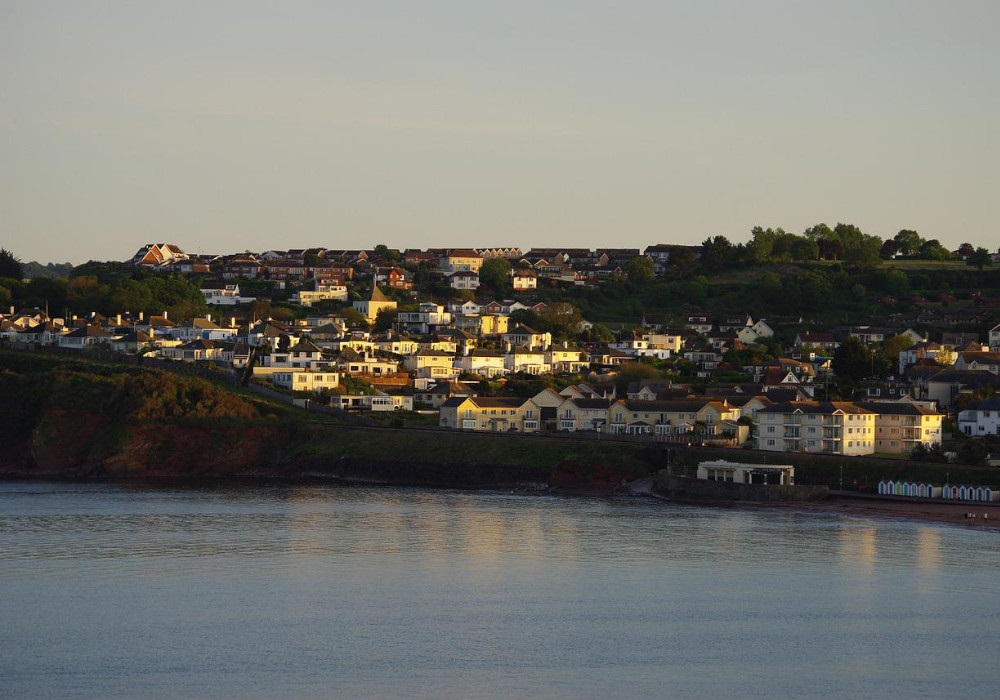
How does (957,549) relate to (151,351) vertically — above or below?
below

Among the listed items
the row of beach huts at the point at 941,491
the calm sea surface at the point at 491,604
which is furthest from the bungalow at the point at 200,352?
the row of beach huts at the point at 941,491

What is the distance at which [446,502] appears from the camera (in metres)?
54.4

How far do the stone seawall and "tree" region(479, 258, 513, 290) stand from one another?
57712 millimetres

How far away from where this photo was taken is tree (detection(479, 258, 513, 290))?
376ft

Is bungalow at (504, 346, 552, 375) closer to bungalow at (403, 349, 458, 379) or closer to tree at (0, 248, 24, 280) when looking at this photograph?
bungalow at (403, 349, 458, 379)

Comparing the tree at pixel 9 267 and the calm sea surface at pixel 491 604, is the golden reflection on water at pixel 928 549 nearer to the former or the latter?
the calm sea surface at pixel 491 604

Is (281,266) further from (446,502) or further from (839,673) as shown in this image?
(839,673)

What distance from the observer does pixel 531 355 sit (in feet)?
284

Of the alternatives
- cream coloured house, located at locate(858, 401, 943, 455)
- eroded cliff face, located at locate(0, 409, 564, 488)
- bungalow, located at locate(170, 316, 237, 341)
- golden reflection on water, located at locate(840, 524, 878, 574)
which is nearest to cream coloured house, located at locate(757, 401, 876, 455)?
cream coloured house, located at locate(858, 401, 943, 455)

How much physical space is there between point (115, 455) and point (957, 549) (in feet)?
130

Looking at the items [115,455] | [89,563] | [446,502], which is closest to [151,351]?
[115,455]

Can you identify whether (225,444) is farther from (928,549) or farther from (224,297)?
(224,297)

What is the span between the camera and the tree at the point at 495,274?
376 ft

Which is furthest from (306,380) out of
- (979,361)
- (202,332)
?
(979,361)
